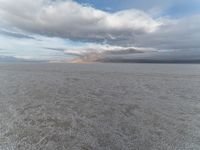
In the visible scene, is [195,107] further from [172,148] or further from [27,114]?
[27,114]

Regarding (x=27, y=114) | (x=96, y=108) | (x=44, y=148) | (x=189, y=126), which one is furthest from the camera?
(x=96, y=108)

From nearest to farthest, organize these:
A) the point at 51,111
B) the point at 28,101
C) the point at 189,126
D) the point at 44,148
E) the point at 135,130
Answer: the point at 44,148
the point at 135,130
the point at 189,126
the point at 51,111
the point at 28,101

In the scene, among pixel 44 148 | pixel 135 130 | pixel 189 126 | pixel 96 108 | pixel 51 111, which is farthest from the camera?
pixel 96 108

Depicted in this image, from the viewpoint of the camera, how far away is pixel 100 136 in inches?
316

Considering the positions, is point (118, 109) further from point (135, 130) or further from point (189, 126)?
point (189, 126)

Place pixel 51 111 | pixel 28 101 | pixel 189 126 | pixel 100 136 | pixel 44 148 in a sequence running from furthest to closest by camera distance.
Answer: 1. pixel 28 101
2. pixel 51 111
3. pixel 189 126
4. pixel 100 136
5. pixel 44 148

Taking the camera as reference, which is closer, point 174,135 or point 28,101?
point 174,135

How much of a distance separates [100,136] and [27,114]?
6024 mm

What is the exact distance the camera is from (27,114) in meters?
10.9

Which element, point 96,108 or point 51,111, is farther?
point 96,108

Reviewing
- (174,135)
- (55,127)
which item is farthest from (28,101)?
(174,135)

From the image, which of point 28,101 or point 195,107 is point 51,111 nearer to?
point 28,101

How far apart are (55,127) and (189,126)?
826 centimetres

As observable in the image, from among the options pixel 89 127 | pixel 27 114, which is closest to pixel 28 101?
pixel 27 114
